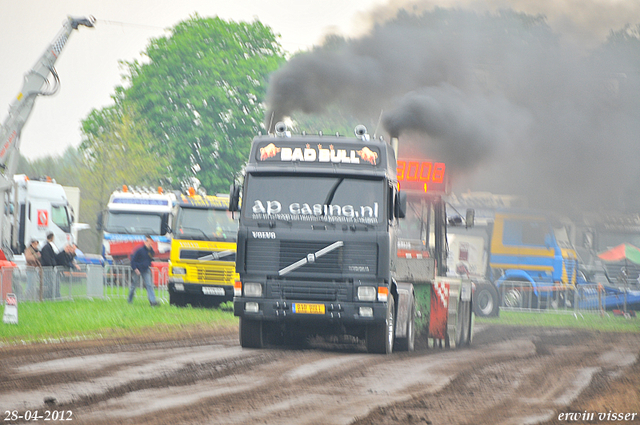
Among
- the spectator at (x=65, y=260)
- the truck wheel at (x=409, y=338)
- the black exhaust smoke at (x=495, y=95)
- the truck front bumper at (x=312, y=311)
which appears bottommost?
the truck wheel at (x=409, y=338)

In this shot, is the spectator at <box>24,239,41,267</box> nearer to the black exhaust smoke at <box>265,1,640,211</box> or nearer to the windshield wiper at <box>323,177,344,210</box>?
the black exhaust smoke at <box>265,1,640,211</box>

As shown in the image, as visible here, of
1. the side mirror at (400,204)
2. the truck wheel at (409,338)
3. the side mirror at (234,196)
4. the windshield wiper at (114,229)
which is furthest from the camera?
the windshield wiper at (114,229)

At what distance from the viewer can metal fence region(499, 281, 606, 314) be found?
94.4ft

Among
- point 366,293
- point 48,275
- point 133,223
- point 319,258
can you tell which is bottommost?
point 366,293

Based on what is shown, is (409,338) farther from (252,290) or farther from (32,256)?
(32,256)

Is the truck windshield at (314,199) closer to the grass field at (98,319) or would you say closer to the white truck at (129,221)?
the grass field at (98,319)

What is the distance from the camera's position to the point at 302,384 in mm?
10281

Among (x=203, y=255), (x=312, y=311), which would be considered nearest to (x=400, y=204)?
(x=312, y=311)

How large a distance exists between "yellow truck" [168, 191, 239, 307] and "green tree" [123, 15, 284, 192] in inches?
1037

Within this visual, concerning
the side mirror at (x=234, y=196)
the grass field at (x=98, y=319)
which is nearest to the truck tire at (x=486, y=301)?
the grass field at (x=98, y=319)

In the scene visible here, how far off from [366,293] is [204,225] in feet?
35.1

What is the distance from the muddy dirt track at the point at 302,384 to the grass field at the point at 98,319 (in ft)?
4.58

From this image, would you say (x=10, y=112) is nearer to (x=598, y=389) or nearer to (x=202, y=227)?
(x=202, y=227)

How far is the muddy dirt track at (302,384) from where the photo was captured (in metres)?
8.29
